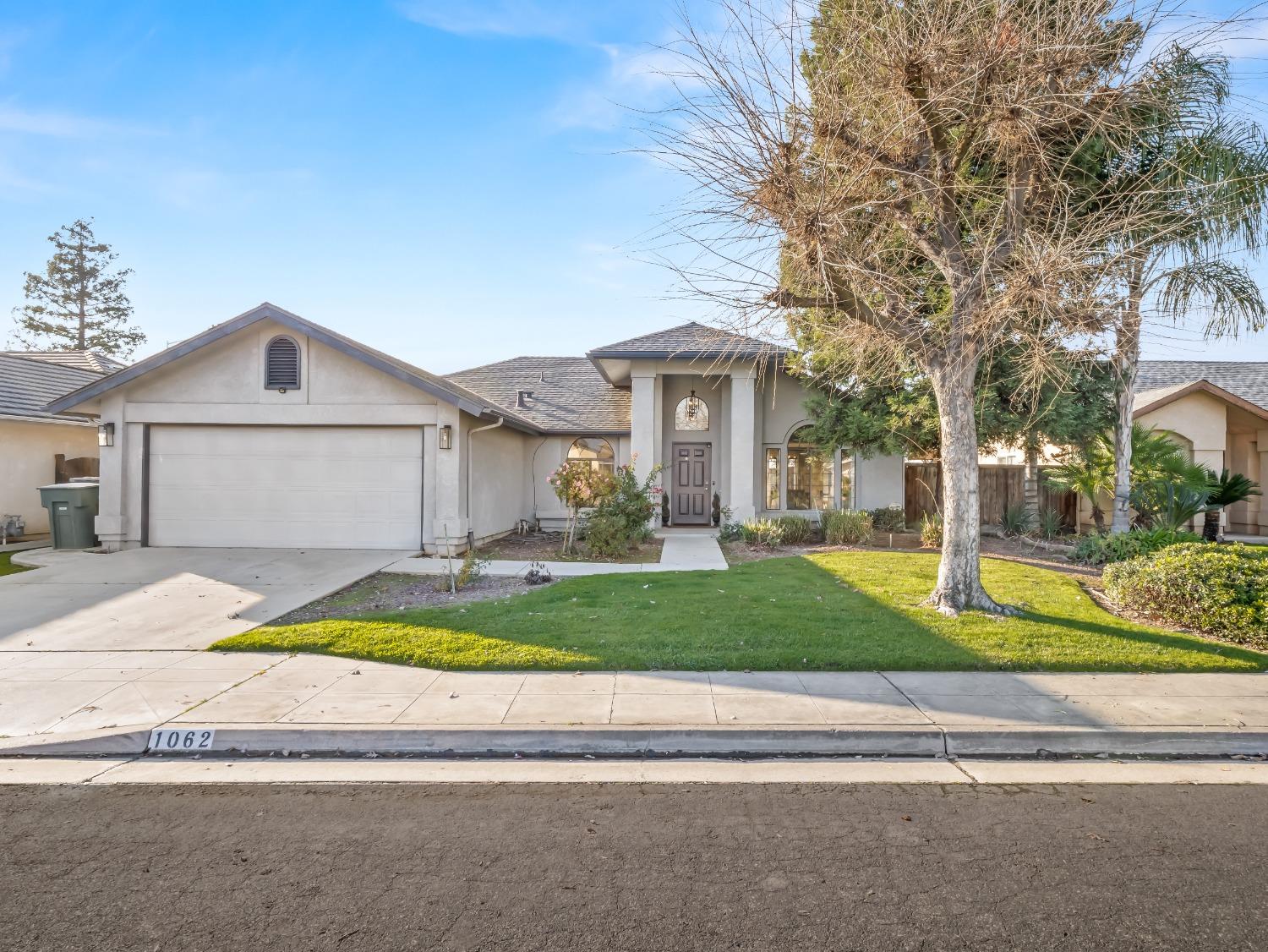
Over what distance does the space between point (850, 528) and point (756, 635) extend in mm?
8408

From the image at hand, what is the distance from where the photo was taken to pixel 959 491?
805 cm

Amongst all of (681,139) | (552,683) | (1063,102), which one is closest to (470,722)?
(552,683)

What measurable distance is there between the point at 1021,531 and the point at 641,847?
1506cm

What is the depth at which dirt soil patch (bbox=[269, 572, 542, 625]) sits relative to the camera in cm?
849

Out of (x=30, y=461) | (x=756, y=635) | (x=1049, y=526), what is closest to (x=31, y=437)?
(x=30, y=461)

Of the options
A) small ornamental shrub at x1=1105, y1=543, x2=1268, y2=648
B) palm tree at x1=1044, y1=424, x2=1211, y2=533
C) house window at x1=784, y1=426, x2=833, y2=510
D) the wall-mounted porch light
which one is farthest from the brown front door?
small ornamental shrub at x1=1105, y1=543, x2=1268, y2=648

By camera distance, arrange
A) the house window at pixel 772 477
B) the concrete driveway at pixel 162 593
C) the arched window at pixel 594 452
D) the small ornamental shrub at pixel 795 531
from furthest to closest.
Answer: the arched window at pixel 594 452 → the house window at pixel 772 477 → the small ornamental shrub at pixel 795 531 → the concrete driveway at pixel 162 593

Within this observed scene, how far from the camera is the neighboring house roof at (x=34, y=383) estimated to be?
15352 mm

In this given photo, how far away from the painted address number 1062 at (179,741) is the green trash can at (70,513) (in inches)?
451

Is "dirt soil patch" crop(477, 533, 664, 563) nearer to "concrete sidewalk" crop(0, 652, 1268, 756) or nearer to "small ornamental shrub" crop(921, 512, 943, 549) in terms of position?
"small ornamental shrub" crop(921, 512, 943, 549)

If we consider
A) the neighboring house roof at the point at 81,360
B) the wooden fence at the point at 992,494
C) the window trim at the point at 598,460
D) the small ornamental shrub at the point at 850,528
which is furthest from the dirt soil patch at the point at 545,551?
the neighboring house roof at the point at 81,360

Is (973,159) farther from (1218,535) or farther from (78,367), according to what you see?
(78,367)

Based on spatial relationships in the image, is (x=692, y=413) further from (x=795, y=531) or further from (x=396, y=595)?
(x=396, y=595)

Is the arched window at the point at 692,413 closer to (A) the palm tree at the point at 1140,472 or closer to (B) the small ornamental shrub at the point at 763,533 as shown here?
(B) the small ornamental shrub at the point at 763,533
